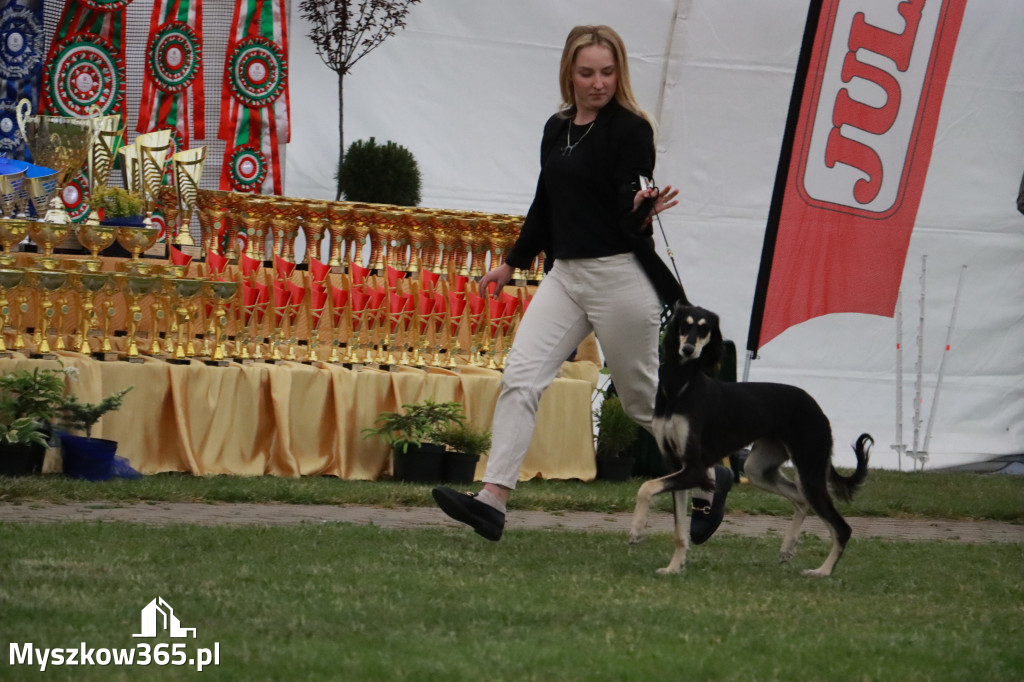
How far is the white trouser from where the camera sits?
529 centimetres

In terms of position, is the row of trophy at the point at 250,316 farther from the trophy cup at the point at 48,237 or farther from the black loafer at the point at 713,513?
the black loafer at the point at 713,513

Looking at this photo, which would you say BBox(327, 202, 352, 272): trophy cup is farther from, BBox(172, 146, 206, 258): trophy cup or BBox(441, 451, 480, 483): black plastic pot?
BBox(441, 451, 480, 483): black plastic pot

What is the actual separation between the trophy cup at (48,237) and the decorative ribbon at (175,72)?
→ 3.37 meters

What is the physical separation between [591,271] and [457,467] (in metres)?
3.49

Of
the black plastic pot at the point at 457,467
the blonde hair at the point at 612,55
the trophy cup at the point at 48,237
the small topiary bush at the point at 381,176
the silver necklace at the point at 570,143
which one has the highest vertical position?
the blonde hair at the point at 612,55

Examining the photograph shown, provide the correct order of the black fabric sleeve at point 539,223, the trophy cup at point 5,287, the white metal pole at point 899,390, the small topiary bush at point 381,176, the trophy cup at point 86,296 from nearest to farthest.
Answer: the black fabric sleeve at point 539,223, the trophy cup at point 5,287, the trophy cup at point 86,296, the small topiary bush at point 381,176, the white metal pole at point 899,390

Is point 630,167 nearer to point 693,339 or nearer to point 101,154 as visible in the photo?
point 693,339

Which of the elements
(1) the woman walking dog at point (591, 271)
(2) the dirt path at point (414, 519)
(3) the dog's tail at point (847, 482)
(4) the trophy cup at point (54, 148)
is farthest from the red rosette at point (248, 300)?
(3) the dog's tail at point (847, 482)

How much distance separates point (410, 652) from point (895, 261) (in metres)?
7.38

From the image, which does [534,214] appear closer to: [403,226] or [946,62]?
[403,226]

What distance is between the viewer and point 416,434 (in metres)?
8.34

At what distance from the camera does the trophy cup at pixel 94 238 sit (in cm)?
807

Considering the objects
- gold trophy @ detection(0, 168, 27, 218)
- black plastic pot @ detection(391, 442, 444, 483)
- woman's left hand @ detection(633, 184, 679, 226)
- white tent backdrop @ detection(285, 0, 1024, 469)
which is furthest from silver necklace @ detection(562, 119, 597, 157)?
white tent backdrop @ detection(285, 0, 1024, 469)

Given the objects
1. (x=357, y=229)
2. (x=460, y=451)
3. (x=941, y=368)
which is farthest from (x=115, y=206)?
(x=941, y=368)
